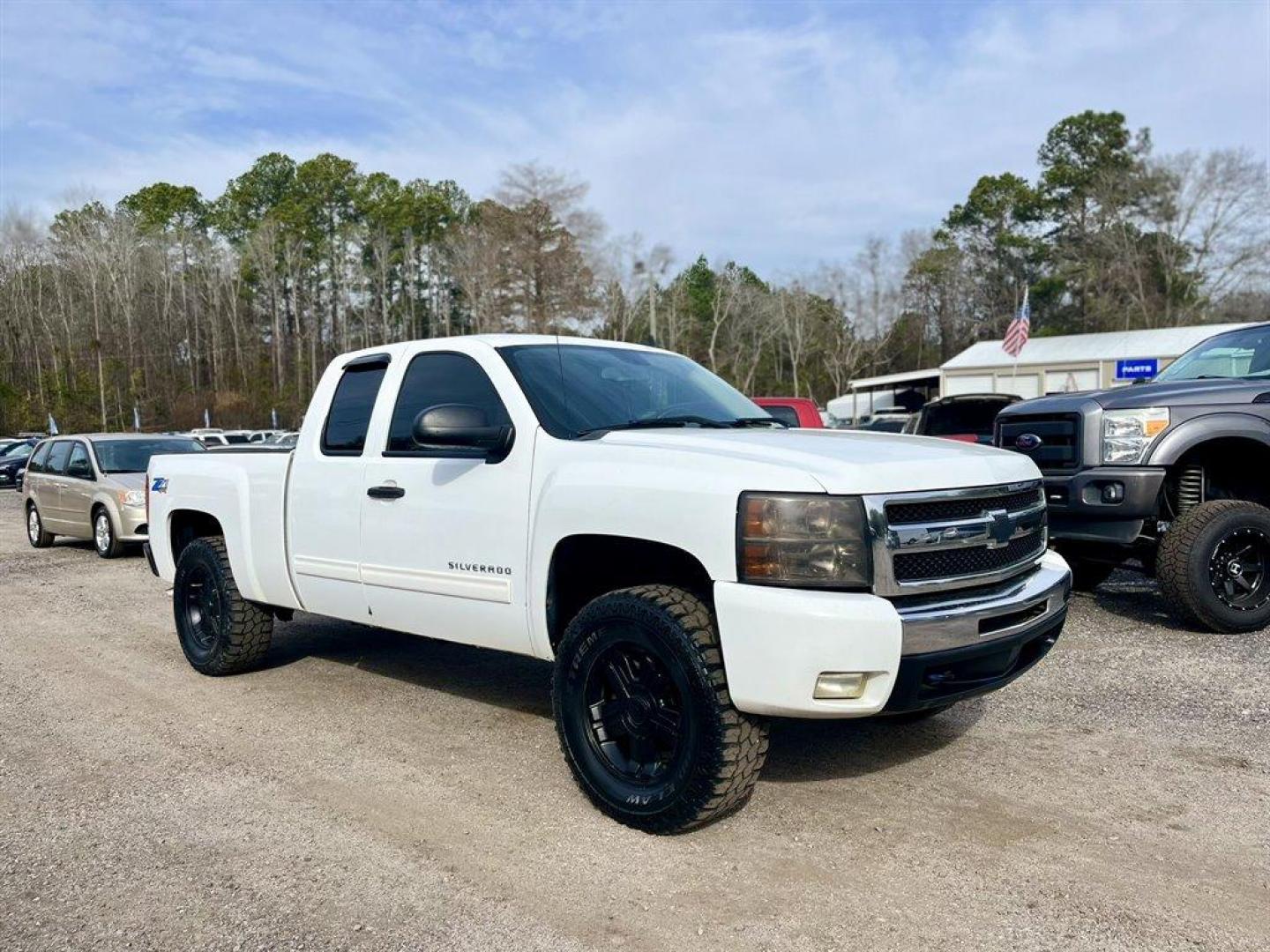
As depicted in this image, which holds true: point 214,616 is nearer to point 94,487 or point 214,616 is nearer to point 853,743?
point 853,743

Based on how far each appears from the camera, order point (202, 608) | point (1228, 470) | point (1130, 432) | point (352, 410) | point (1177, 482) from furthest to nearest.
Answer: point (1228, 470) < point (1177, 482) < point (1130, 432) < point (202, 608) < point (352, 410)

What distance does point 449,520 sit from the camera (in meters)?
4.57

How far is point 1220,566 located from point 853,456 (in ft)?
14.4

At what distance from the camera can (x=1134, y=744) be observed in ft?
15.5

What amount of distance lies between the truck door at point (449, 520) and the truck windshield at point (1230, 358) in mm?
5542

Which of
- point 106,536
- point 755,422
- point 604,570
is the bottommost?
point 106,536

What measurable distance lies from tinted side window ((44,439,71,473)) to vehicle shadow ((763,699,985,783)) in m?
12.6

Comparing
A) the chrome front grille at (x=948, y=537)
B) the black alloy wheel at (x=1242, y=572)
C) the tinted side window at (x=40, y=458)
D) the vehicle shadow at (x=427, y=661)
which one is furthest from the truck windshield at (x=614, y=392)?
the tinted side window at (x=40, y=458)

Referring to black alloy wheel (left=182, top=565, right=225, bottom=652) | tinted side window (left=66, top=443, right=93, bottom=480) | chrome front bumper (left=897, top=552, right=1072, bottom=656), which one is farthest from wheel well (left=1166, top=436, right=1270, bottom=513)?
tinted side window (left=66, top=443, right=93, bottom=480)

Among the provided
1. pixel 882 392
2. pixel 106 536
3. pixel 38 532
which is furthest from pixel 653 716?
pixel 882 392

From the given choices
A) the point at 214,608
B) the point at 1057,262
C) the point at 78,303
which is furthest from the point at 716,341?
the point at 214,608

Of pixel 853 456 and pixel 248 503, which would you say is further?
pixel 248 503

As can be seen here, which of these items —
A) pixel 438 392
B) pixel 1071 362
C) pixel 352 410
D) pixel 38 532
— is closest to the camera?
pixel 438 392

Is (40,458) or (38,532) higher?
(40,458)
